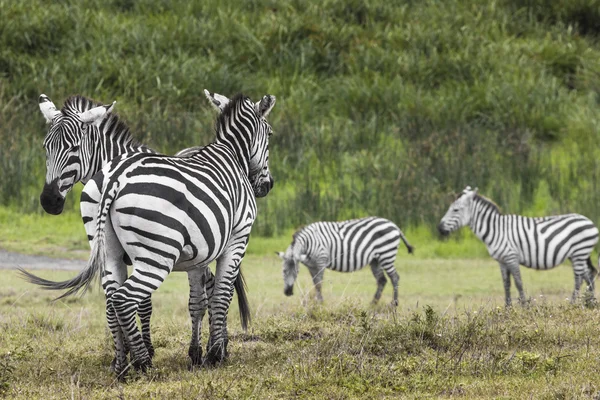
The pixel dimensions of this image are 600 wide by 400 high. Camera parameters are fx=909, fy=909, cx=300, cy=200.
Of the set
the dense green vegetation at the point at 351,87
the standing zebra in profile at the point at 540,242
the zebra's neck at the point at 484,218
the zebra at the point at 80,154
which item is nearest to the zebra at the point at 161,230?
the zebra at the point at 80,154

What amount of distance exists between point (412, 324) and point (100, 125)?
3.06 metres

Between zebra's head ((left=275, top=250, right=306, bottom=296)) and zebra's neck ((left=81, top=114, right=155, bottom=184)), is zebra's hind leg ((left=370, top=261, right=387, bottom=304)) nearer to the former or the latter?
zebra's head ((left=275, top=250, right=306, bottom=296))

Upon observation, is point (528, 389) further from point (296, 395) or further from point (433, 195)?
point (433, 195)

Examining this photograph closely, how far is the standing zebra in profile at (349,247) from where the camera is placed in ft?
40.6

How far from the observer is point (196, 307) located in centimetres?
704

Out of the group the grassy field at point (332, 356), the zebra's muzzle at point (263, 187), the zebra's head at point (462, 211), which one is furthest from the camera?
the zebra's head at point (462, 211)

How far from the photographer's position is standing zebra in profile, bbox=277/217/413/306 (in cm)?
1238

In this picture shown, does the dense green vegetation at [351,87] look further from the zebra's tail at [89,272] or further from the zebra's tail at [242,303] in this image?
the zebra's tail at [89,272]

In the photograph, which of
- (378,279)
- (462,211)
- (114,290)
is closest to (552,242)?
(462,211)

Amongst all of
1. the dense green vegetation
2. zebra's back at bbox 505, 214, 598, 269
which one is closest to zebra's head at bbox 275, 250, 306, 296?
zebra's back at bbox 505, 214, 598, 269

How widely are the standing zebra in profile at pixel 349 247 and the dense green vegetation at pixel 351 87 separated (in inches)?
119

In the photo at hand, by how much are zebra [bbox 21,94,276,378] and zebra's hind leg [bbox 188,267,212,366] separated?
0.27 ft

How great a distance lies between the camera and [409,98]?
21.0 meters

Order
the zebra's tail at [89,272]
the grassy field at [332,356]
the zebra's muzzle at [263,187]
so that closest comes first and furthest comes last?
the grassy field at [332,356] < the zebra's tail at [89,272] < the zebra's muzzle at [263,187]
